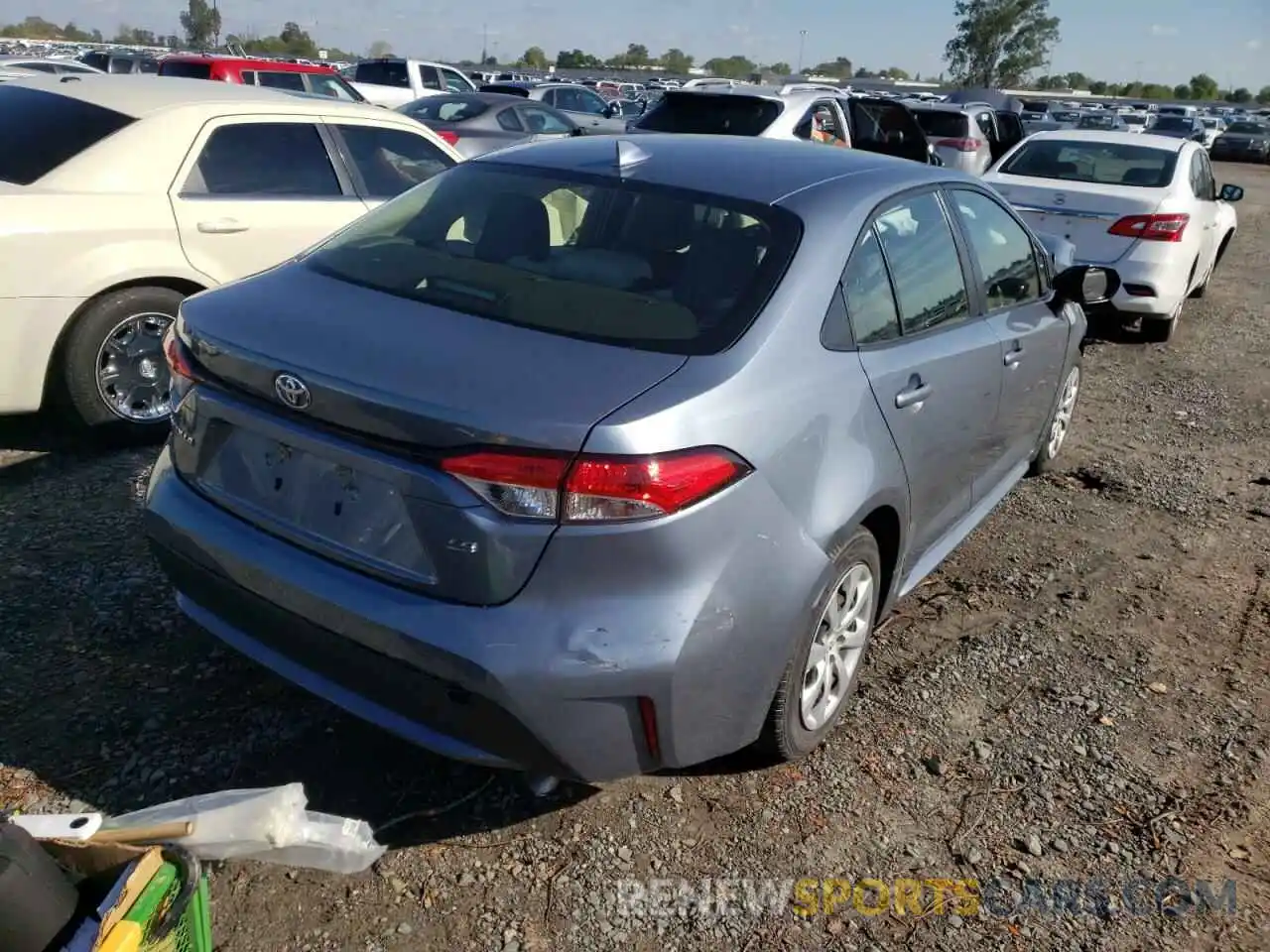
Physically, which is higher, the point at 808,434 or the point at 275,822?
the point at 808,434

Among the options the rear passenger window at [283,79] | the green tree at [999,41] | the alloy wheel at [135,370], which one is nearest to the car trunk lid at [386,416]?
the alloy wheel at [135,370]

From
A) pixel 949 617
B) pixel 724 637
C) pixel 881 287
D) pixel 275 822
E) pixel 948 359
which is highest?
pixel 881 287

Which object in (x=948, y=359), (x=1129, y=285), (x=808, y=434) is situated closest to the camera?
(x=808, y=434)

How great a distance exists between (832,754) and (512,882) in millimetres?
1039

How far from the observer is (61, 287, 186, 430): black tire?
4520 mm

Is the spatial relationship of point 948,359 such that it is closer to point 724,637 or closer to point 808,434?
point 808,434

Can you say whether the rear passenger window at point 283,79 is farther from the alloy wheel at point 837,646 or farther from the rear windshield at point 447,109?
the alloy wheel at point 837,646

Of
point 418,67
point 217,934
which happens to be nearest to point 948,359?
point 217,934

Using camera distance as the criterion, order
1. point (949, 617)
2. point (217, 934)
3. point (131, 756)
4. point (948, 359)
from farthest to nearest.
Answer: point (949, 617), point (948, 359), point (131, 756), point (217, 934)

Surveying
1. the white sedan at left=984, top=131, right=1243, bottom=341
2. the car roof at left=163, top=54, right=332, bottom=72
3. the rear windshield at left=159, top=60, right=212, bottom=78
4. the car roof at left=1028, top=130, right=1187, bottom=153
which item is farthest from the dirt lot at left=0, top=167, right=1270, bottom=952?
the car roof at left=163, top=54, right=332, bottom=72

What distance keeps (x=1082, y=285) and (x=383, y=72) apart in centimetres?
1920

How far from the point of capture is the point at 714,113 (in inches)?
409

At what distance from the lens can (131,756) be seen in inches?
111

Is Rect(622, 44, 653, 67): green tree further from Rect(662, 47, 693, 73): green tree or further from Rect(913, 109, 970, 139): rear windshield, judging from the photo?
Rect(913, 109, 970, 139): rear windshield
